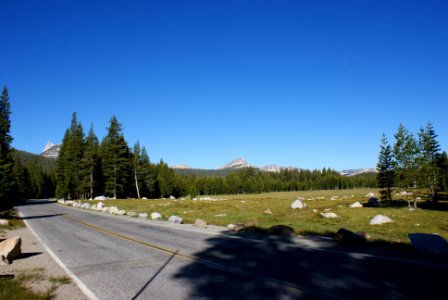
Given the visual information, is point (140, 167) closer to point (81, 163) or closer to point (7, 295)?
point (81, 163)

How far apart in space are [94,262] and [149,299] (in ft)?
17.3

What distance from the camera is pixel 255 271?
911 centimetres

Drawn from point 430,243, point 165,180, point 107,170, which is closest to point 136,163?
point 107,170

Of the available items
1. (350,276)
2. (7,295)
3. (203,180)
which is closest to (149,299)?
(7,295)

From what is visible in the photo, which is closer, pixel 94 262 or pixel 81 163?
pixel 94 262

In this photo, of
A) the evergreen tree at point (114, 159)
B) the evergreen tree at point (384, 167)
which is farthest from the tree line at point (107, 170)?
the evergreen tree at point (384, 167)

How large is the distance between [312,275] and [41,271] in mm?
8697

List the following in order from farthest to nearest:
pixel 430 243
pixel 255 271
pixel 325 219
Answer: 1. pixel 325 219
2. pixel 430 243
3. pixel 255 271

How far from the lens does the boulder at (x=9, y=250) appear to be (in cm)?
1209

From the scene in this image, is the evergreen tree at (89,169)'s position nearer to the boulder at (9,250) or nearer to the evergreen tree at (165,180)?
the evergreen tree at (165,180)

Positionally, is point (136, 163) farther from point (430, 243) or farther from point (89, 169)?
point (430, 243)

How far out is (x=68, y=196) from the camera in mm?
77750

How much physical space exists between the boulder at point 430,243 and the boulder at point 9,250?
14595 mm

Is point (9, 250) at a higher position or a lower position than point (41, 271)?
higher
